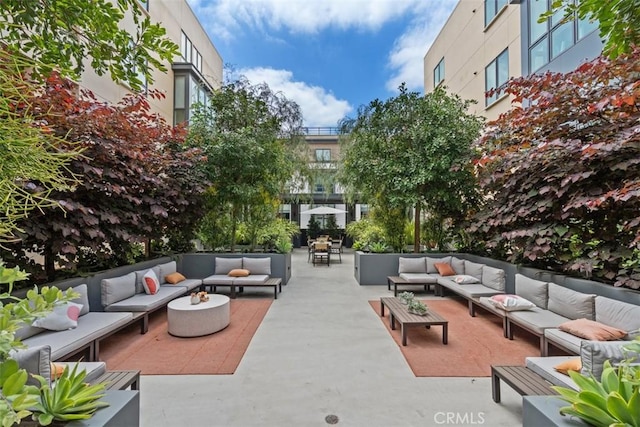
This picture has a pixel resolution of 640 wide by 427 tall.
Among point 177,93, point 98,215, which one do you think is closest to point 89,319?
point 98,215

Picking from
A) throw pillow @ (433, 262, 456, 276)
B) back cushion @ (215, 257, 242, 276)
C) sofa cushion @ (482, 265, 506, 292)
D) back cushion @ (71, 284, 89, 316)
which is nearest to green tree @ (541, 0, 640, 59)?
sofa cushion @ (482, 265, 506, 292)

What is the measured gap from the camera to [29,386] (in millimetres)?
1181

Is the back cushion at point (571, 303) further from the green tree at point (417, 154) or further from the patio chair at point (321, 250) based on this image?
the patio chair at point (321, 250)

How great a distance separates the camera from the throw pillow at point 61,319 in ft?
10.8

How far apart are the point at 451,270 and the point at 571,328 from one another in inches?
141

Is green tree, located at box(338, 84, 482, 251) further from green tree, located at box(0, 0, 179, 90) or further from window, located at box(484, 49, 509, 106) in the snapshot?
green tree, located at box(0, 0, 179, 90)

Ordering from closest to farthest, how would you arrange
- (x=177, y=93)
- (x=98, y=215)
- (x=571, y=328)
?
(x=571, y=328) < (x=98, y=215) < (x=177, y=93)

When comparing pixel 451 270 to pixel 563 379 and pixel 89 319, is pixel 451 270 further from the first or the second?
pixel 89 319

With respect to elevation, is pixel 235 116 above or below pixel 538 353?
above

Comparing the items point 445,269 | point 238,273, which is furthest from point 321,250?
point 445,269

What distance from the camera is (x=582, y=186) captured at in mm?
4246

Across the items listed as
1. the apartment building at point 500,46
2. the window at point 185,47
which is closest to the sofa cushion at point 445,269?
the apartment building at point 500,46

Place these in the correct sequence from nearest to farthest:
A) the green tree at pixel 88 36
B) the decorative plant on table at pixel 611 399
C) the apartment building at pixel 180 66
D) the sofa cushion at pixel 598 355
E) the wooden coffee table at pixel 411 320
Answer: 1. the decorative plant on table at pixel 611 399
2. the green tree at pixel 88 36
3. the sofa cushion at pixel 598 355
4. the wooden coffee table at pixel 411 320
5. the apartment building at pixel 180 66

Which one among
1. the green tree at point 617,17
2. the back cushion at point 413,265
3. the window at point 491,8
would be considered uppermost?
the window at point 491,8
